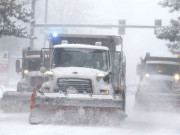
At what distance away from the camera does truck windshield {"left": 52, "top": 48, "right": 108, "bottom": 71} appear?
1555 cm

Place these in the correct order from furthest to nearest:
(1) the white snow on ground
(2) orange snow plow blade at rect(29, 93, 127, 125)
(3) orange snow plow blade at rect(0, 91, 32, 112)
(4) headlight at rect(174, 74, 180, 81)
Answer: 1. (4) headlight at rect(174, 74, 180, 81)
2. (3) orange snow plow blade at rect(0, 91, 32, 112)
3. (2) orange snow plow blade at rect(29, 93, 127, 125)
4. (1) the white snow on ground

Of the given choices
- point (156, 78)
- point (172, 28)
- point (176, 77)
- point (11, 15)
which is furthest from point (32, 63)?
point (172, 28)

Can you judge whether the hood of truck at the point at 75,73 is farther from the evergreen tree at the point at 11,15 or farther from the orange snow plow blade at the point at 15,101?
the evergreen tree at the point at 11,15

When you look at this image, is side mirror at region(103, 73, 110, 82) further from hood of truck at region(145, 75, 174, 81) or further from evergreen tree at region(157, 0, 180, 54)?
evergreen tree at region(157, 0, 180, 54)

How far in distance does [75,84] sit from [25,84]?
24.7 ft

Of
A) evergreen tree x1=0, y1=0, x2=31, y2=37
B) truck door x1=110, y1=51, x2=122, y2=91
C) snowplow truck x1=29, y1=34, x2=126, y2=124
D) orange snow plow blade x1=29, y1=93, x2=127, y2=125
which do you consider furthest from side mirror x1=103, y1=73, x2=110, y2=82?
evergreen tree x1=0, y1=0, x2=31, y2=37

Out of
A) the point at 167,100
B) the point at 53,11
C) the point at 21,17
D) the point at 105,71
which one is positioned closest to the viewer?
the point at 105,71

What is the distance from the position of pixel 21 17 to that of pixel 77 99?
13868 millimetres

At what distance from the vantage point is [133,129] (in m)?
14.0

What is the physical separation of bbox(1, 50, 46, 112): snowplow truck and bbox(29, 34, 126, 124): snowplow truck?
7.11ft

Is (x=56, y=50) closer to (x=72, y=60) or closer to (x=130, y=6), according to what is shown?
(x=72, y=60)

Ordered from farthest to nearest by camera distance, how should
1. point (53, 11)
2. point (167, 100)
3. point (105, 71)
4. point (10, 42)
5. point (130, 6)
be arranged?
point (130, 6) → point (53, 11) → point (10, 42) → point (167, 100) → point (105, 71)

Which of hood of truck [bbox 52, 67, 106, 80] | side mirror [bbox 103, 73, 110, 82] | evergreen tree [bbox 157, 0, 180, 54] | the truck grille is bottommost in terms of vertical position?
the truck grille

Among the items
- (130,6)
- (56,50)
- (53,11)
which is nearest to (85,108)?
(56,50)
